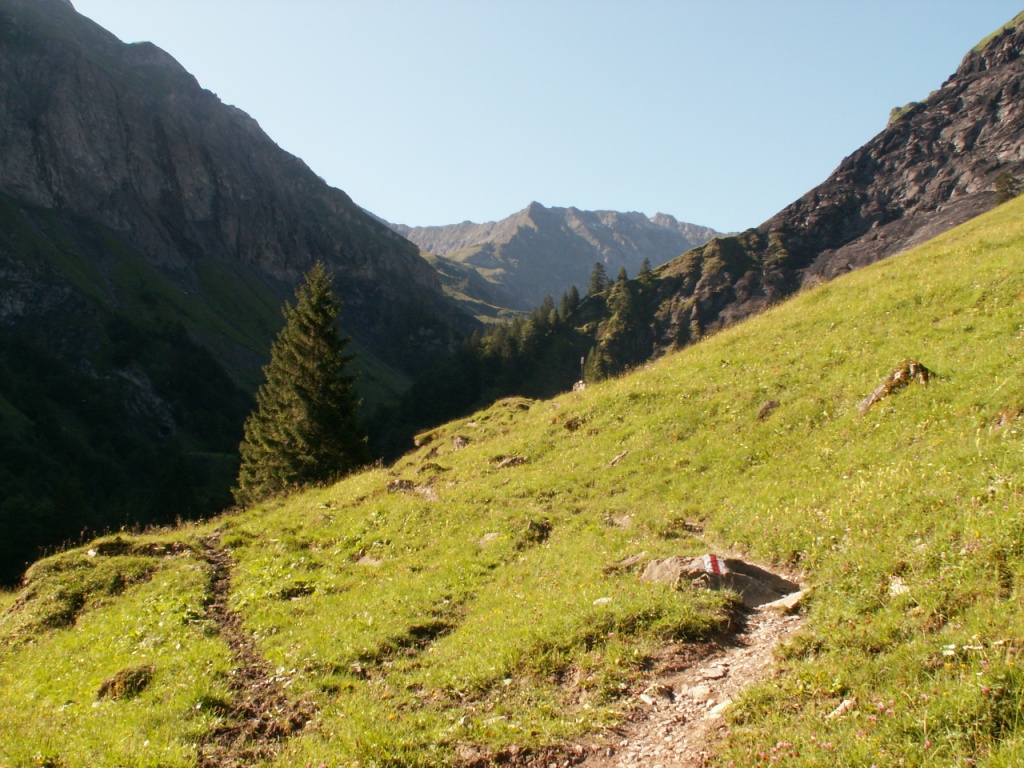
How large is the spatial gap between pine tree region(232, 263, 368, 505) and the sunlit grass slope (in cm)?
1128

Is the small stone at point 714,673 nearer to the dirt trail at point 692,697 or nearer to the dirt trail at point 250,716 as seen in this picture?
the dirt trail at point 692,697

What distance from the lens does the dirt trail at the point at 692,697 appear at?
7.59 meters

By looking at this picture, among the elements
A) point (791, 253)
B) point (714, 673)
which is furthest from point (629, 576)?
point (791, 253)

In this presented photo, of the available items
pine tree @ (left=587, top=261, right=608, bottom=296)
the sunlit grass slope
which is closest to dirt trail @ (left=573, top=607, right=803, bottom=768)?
the sunlit grass slope

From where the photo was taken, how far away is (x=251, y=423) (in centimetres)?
4547

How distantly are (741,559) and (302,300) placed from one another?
31.6 m

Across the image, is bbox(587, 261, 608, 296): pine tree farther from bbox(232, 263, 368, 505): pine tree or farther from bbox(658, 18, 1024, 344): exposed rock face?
bbox(232, 263, 368, 505): pine tree

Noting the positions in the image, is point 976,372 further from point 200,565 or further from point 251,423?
point 251,423

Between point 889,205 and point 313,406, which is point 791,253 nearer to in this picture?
point 889,205

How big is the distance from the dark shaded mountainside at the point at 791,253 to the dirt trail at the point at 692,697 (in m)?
126

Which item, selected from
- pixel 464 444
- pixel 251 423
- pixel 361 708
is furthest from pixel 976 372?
pixel 251 423

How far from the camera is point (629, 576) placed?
12820mm

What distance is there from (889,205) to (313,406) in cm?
19312

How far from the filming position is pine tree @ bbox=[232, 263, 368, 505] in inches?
1417
